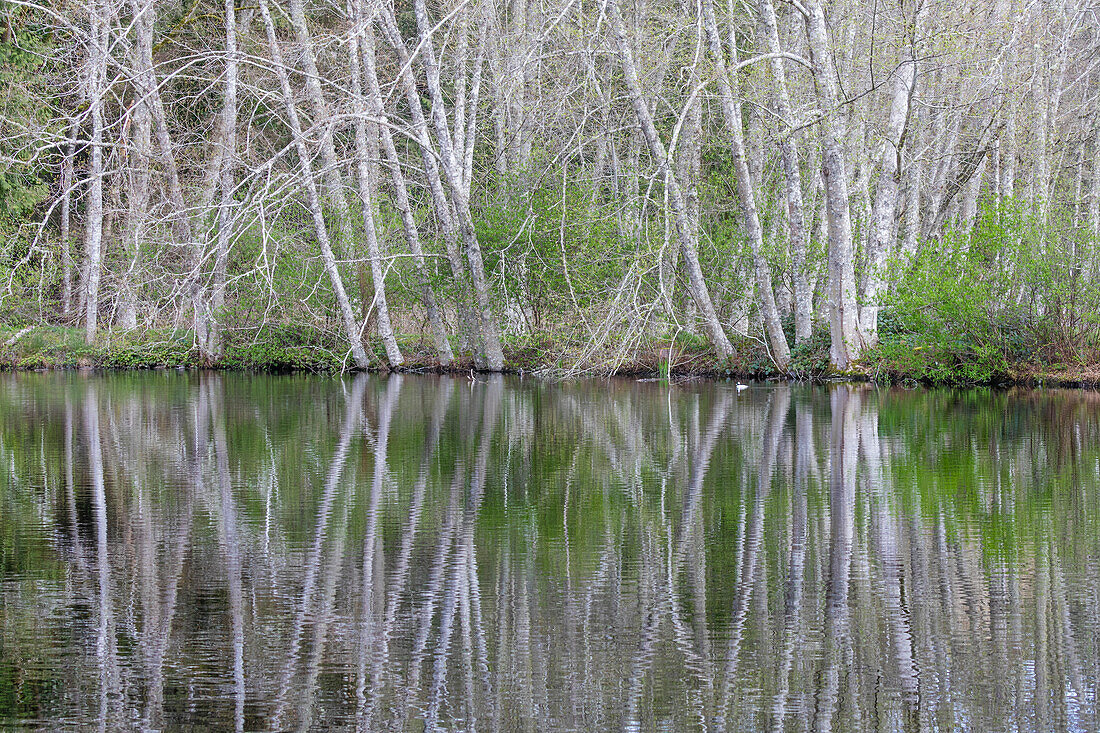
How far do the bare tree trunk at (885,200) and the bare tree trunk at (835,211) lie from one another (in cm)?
39

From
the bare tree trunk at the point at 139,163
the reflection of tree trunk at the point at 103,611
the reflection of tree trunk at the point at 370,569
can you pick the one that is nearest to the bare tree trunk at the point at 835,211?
the reflection of tree trunk at the point at 370,569

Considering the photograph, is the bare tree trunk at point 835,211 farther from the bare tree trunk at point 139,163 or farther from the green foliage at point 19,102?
the green foliage at point 19,102

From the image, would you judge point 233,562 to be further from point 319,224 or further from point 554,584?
point 319,224

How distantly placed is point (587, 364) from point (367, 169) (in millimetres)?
7355

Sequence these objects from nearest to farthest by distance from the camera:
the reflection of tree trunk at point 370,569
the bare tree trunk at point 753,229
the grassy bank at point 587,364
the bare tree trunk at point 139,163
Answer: the reflection of tree trunk at point 370,569 → the grassy bank at point 587,364 → the bare tree trunk at point 753,229 → the bare tree trunk at point 139,163

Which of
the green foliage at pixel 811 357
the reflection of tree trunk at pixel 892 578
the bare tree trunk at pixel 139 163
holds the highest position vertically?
the bare tree trunk at pixel 139 163

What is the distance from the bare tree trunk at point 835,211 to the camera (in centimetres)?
2128

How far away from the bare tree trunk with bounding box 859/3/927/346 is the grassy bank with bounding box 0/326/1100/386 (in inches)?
26.4

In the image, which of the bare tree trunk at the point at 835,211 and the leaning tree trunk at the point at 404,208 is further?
the leaning tree trunk at the point at 404,208

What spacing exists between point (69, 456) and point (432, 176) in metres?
15.8

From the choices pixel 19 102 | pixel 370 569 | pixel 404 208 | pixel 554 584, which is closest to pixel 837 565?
pixel 554 584

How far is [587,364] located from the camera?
25062 mm

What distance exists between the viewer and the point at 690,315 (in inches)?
1102

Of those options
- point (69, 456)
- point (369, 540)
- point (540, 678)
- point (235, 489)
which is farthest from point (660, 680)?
point (69, 456)
